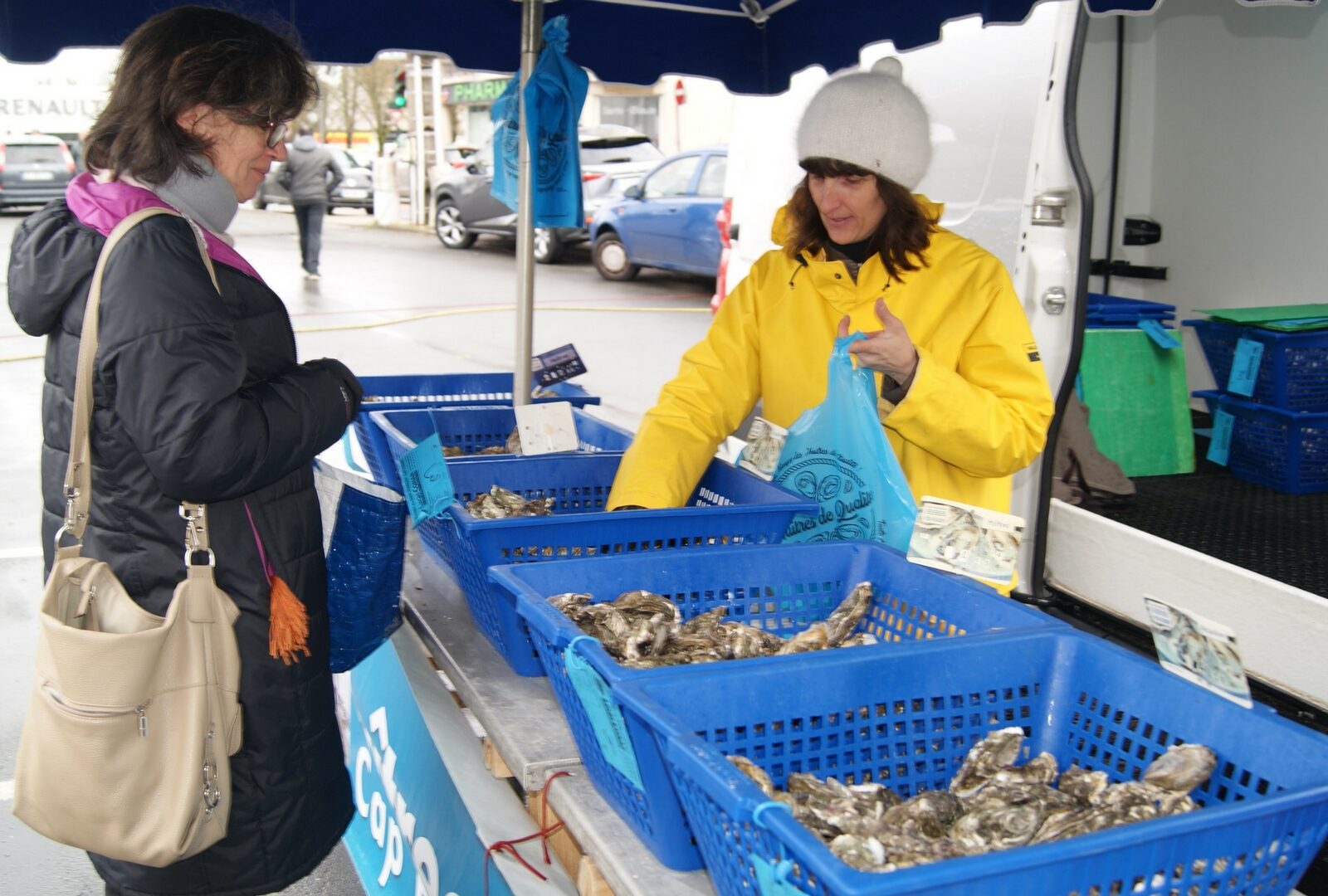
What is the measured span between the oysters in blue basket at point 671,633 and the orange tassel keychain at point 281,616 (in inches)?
17.6

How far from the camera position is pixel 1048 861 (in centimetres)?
101

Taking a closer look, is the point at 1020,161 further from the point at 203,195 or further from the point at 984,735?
the point at 203,195

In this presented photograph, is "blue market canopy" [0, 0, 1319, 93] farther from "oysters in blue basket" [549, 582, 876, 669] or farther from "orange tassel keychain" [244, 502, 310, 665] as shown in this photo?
"oysters in blue basket" [549, 582, 876, 669]

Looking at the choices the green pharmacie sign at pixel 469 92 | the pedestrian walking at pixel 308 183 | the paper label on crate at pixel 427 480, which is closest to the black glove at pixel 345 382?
the paper label on crate at pixel 427 480

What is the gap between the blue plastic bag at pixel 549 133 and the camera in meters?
3.13

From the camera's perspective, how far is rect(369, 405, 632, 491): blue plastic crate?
9.46 ft

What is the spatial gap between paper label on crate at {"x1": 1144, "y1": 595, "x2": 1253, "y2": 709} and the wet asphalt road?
254cm

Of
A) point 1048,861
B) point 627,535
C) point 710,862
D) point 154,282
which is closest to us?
point 1048,861

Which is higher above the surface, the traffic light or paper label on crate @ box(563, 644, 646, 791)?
the traffic light

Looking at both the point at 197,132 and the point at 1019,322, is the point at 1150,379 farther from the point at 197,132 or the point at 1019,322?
the point at 197,132

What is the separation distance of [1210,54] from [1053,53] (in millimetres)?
1814

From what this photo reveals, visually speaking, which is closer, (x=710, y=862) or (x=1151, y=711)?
(x=710, y=862)

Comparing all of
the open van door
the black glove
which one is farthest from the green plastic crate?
the black glove

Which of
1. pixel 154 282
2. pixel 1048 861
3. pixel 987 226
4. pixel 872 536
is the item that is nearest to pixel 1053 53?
pixel 987 226
